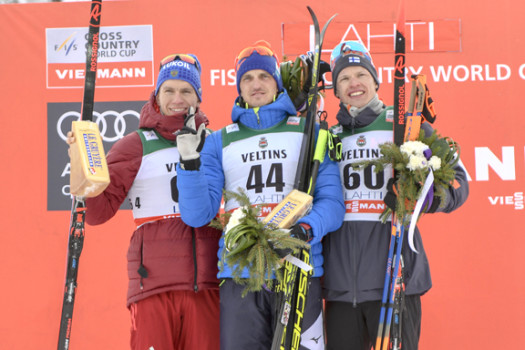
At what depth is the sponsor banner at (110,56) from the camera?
4559 millimetres

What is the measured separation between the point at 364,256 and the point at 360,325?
1.04ft

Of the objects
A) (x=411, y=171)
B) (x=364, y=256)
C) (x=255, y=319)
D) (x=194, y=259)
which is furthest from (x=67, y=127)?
(x=411, y=171)

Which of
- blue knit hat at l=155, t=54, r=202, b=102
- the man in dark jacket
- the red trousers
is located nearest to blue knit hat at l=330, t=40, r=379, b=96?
the man in dark jacket

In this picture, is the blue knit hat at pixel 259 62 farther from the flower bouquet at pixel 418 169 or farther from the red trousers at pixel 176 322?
the red trousers at pixel 176 322

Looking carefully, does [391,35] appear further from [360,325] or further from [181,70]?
[360,325]

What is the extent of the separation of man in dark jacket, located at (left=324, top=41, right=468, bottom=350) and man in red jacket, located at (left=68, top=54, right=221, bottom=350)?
57cm

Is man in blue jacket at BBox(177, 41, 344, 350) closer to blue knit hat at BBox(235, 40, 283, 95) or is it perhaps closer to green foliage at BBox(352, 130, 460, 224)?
blue knit hat at BBox(235, 40, 283, 95)

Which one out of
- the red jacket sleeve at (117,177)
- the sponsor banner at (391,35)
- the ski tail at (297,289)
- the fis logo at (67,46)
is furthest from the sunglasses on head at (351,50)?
the fis logo at (67,46)

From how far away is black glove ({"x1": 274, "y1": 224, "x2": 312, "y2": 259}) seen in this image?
2.43 m

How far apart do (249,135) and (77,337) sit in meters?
2.63

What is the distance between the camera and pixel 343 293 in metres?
2.75

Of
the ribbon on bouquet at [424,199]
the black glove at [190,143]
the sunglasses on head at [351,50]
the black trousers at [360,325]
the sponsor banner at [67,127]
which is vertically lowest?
the black trousers at [360,325]

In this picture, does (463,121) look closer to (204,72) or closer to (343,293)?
(204,72)

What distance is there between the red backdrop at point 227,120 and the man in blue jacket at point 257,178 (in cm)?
168
